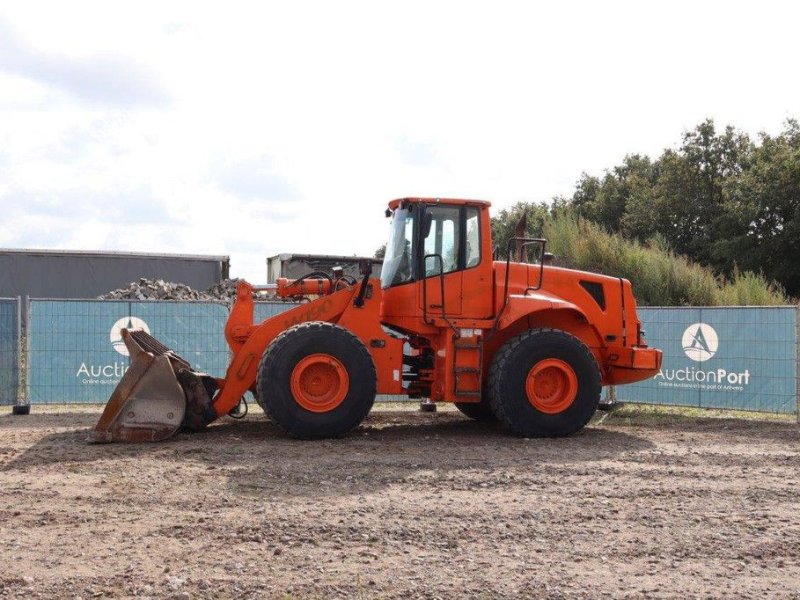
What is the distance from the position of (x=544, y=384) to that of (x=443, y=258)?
6.06ft

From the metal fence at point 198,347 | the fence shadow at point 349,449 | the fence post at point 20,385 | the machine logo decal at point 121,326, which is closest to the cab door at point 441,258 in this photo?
the fence shadow at point 349,449

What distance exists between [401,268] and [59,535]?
5654mm

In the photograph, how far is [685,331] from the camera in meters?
14.5

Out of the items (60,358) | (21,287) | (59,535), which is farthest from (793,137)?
(59,535)

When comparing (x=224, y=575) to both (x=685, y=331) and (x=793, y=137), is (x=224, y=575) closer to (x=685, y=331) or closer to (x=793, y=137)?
(x=685, y=331)

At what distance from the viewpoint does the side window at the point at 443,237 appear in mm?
11000

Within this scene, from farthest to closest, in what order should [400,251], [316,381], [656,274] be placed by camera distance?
[656,274] → [400,251] → [316,381]

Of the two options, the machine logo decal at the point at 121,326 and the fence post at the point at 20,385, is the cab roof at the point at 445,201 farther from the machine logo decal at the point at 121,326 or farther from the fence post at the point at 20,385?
the fence post at the point at 20,385

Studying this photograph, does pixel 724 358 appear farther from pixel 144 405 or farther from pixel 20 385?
pixel 20 385

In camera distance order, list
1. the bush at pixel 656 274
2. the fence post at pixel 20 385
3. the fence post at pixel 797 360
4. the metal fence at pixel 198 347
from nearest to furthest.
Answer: the fence post at pixel 797 360, the metal fence at pixel 198 347, the fence post at pixel 20 385, the bush at pixel 656 274

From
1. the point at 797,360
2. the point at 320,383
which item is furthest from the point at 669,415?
the point at 320,383

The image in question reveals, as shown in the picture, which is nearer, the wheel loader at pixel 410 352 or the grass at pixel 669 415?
the wheel loader at pixel 410 352

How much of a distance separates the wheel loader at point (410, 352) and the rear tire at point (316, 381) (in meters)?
0.01

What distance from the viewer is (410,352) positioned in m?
11.5
